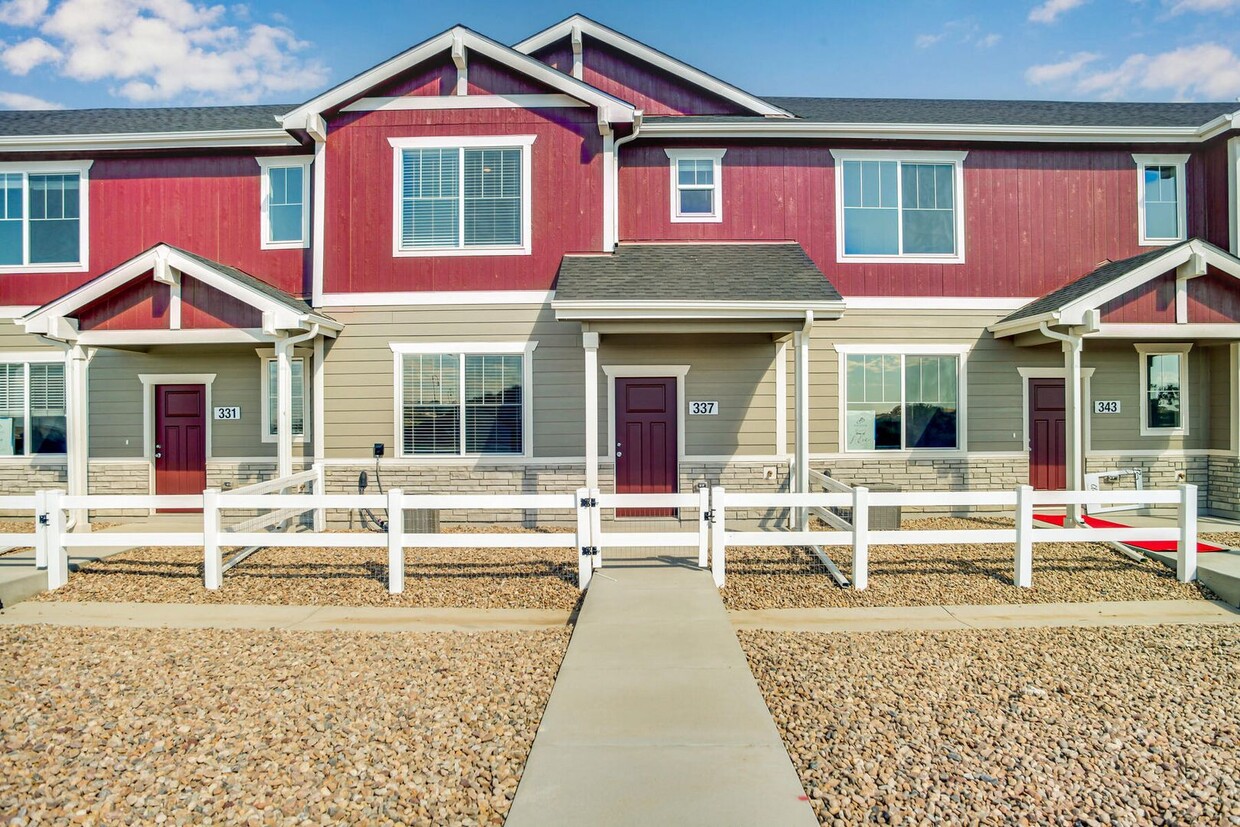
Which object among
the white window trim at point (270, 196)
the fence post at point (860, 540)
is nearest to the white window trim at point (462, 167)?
the white window trim at point (270, 196)

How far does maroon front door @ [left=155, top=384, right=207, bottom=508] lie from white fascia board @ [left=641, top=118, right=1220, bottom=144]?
8587mm

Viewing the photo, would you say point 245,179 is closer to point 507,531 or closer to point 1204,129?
point 507,531

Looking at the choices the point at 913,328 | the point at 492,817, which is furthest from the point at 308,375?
the point at 913,328

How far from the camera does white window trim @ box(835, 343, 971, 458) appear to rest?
→ 10.6 meters

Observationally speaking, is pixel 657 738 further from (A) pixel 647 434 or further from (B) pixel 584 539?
(A) pixel 647 434

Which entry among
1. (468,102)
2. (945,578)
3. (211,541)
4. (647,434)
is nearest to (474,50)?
(468,102)

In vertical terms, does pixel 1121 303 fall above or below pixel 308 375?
above

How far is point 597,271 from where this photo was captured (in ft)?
30.5

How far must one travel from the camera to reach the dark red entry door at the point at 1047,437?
10844mm

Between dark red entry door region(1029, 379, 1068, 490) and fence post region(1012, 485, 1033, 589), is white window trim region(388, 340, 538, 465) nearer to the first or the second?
fence post region(1012, 485, 1033, 589)

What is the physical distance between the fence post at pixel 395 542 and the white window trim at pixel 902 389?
6.97 m

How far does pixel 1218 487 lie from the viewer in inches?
420

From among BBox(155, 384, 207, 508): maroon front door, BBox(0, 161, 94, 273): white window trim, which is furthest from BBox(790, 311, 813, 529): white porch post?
BBox(0, 161, 94, 273): white window trim

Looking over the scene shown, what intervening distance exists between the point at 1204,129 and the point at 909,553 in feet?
29.5
